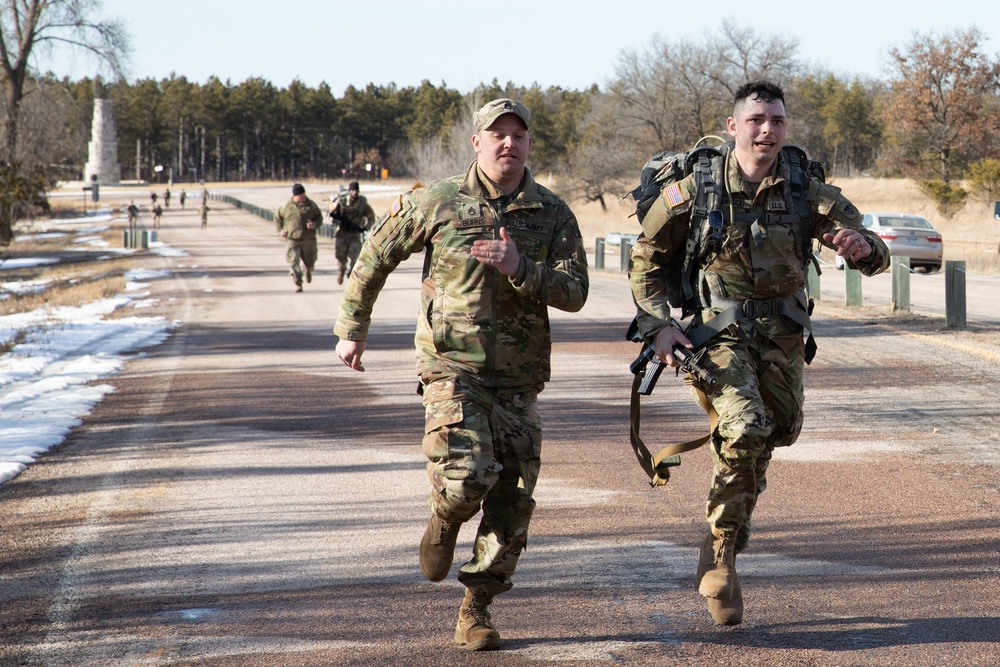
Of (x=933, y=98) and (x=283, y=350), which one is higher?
(x=933, y=98)

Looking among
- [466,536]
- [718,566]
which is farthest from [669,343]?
[466,536]

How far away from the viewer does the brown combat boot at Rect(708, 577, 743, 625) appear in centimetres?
439

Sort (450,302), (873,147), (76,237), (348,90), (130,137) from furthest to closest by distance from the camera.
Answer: (348,90) < (130,137) < (873,147) < (76,237) < (450,302)

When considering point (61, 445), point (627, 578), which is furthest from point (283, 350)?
point (627, 578)

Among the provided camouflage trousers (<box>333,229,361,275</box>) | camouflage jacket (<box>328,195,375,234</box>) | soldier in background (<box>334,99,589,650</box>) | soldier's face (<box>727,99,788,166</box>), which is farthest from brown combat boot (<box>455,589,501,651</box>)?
camouflage trousers (<box>333,229,361,275</box>)

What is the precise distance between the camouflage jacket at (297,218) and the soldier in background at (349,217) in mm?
313

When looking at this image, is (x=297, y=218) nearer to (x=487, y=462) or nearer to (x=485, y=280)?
(x=485, y=280)

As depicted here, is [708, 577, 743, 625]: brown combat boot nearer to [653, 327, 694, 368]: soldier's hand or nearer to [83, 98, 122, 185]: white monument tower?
[653, 327, 694, 368]: soldier's hand

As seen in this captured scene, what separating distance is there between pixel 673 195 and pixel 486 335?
962 millimetres

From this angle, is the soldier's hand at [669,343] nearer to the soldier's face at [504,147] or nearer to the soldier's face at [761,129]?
the soldier's face at [761,129]

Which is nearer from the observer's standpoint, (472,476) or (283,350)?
(472,476)

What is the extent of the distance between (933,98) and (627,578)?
55.3 m

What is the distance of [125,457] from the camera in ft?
26.2

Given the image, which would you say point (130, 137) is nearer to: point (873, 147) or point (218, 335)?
point (873, 147)
